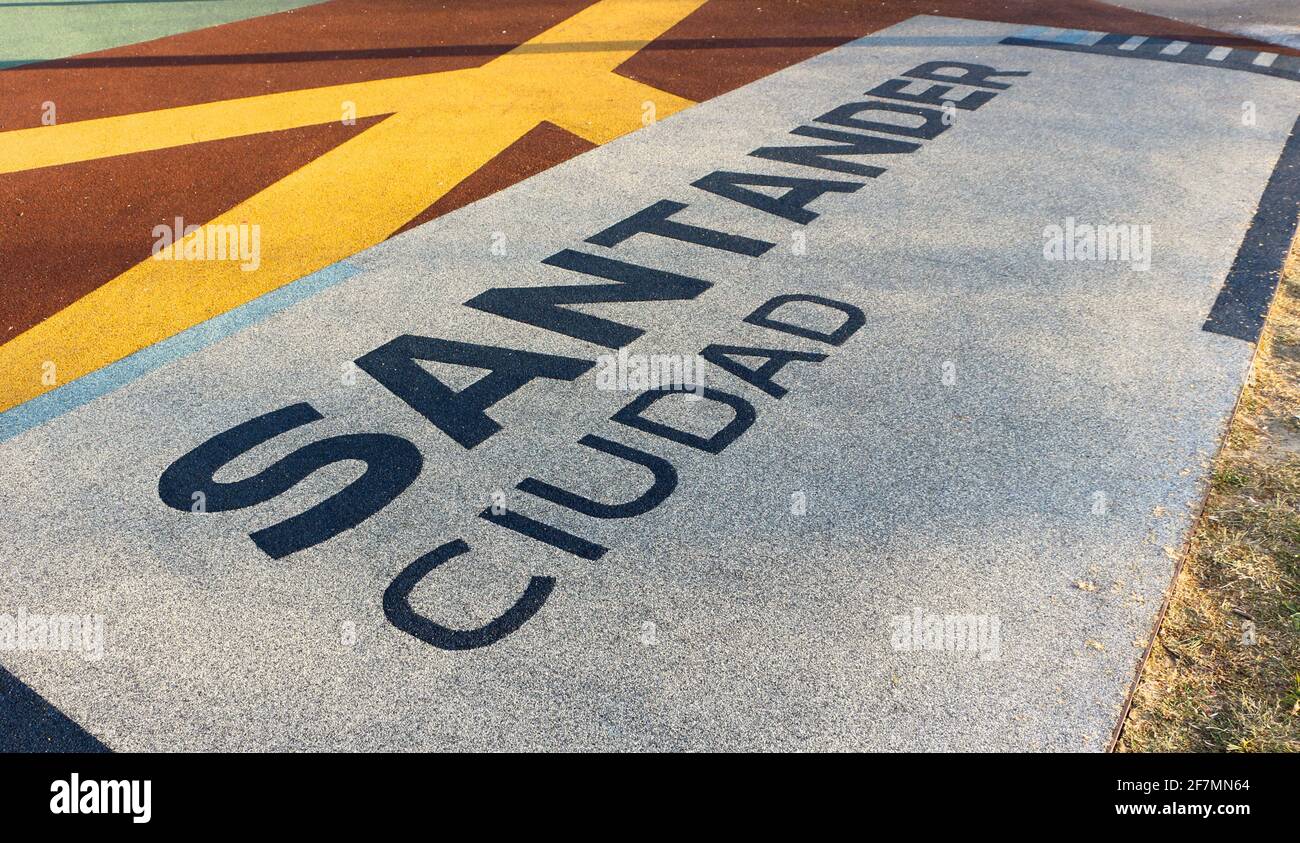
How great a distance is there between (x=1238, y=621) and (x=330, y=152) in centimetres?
684

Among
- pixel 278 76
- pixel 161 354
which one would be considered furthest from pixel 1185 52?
pixel 161 354

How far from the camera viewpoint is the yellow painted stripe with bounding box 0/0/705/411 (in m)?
5.60

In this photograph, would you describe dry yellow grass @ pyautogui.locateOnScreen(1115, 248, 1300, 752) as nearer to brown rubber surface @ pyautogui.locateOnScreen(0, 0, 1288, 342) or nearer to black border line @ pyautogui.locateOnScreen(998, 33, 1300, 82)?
brown rubber surface @ pyautogui.locateOnScreen(0, 0, 1288, 342)

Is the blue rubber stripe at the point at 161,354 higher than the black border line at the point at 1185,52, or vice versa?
the black border line at the point at 1185,52

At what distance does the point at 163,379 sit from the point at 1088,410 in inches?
175

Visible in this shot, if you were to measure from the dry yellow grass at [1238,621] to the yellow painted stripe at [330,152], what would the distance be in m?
4.91

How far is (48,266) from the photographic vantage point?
246 inches

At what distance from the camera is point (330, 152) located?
7.90m

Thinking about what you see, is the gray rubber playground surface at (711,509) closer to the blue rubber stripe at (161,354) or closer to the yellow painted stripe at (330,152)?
the blue rubber stripe at (161,354)

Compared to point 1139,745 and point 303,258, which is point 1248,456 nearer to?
point 1139,745

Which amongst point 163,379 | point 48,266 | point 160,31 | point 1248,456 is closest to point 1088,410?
point 1248,456

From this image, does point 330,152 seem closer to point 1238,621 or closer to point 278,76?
point 278,76

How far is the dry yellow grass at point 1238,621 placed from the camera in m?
3.16

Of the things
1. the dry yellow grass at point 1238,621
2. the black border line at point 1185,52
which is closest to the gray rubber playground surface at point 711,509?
the dry yellow grass at point 1238,621
